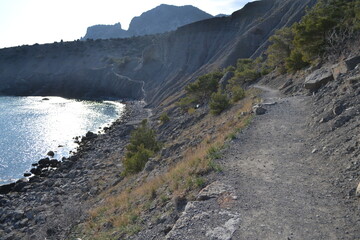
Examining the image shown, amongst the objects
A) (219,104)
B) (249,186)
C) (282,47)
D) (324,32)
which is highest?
(324,32)

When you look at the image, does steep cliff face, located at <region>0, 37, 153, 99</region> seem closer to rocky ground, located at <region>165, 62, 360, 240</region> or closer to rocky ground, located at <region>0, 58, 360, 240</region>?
rocky ground, located at <region>0, 58, 360, 240</region>

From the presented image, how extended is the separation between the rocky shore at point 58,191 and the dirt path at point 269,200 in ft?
29.4

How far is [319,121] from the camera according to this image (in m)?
14.1

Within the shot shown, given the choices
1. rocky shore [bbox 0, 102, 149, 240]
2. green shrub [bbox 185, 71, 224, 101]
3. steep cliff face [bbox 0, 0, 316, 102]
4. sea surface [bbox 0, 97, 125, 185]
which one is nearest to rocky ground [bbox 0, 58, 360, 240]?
rocky shore [bbox 0, 102, 149, 240]

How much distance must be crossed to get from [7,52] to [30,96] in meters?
56.5

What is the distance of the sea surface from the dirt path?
31.4 meters

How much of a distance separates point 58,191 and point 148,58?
79376 mm

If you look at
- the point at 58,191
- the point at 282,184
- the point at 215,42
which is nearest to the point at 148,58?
the point at 215,42

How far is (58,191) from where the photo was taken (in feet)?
93.2

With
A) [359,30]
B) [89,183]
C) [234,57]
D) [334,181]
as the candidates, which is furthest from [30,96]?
[334,181]

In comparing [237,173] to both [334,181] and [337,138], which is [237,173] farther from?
[337,138]

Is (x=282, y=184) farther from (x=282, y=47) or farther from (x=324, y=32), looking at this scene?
(x=282, y=47)

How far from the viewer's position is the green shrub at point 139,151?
2490cm

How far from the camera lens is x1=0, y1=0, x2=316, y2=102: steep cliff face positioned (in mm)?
68125
